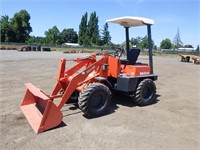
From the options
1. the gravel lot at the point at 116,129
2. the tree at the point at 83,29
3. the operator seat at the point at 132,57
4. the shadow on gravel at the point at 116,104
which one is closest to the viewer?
the gravel lot at the point at 116,129

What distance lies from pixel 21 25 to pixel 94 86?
238 ft

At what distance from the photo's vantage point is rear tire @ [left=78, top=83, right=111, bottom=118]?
17.0 ft

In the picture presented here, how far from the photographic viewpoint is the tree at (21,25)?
7062 cm

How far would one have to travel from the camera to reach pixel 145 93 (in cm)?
678

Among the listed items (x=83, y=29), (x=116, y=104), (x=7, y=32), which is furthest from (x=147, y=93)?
(x=83, y=29)

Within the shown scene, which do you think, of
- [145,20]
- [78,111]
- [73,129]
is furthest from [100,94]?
[145,20]

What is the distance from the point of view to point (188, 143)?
14.2ft

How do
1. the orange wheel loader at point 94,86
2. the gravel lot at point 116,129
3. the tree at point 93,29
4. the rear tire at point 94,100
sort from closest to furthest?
the gravel lot at point 116,129, the orange wheel loader at point 94,86, the rear tire at point 94,100, the tree at point 93,29

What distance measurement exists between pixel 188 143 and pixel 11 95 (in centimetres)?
558

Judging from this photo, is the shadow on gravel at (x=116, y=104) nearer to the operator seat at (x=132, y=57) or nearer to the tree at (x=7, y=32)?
the operator seat at (x=132, y=57)

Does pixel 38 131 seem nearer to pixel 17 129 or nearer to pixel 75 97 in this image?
pixel 17 129

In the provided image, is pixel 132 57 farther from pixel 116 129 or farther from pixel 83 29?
pixel 83 29

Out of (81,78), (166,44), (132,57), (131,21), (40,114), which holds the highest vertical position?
(166,44)

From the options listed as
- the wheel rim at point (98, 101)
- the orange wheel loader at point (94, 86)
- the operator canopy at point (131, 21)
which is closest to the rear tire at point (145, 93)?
the orange wheel loader at point (94, 86)
